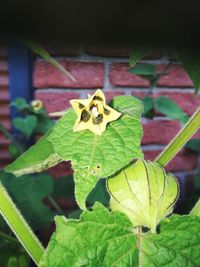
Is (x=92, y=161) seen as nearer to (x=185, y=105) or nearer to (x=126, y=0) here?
(x=126, y=0)

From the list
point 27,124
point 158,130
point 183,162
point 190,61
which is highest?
point 190,61

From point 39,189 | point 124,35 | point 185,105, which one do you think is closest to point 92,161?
point 39,189

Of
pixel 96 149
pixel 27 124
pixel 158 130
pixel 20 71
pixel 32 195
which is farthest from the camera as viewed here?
pixel 158 130

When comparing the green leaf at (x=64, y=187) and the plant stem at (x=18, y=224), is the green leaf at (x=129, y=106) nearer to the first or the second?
the plant stem at (x=18, y=224)

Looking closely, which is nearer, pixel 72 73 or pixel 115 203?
pixel 115 203

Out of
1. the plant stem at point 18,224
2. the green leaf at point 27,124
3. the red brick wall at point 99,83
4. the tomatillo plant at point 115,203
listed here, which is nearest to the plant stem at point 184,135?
the tomatillo plant at point 115,203

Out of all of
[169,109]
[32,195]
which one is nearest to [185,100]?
[169,109]

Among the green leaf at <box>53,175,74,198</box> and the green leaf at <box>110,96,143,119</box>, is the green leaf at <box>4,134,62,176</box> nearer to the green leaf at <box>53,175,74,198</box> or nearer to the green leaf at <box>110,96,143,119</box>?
the green leaf at <box>110,96,143,119</box>

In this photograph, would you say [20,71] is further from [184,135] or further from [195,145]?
[184,135]
